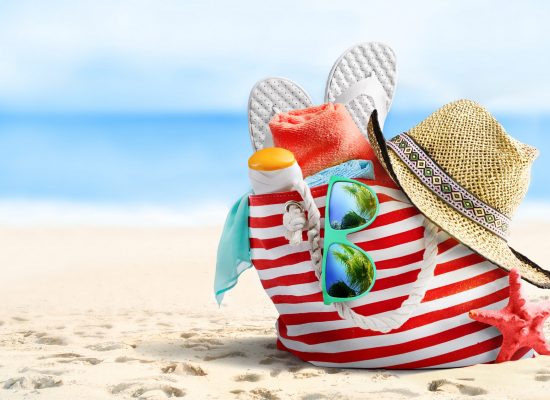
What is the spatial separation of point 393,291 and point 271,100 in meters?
1.12

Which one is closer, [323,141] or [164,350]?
[323,141]

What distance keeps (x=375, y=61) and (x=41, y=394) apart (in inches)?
77.9

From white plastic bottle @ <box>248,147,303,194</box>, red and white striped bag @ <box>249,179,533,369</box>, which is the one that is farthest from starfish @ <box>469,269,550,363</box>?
white plastic bottle @ <box>248,147,303,194</box>

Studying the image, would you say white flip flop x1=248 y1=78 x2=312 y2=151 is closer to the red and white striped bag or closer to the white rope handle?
the red and white striped bag

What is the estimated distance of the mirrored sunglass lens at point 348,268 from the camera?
2.71 m

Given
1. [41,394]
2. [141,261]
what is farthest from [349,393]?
[141,261]

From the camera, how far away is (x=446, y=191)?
284 centimetres

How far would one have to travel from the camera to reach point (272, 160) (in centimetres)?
273

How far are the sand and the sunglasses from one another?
34cm

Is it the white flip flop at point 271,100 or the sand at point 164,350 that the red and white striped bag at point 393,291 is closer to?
the sand at point 164,350

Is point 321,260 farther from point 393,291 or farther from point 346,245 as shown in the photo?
point 393,291

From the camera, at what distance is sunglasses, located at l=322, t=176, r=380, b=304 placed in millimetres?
2717

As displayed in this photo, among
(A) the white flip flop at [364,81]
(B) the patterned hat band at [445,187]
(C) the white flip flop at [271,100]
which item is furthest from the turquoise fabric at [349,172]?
(C) the white flip flop at [271,100]

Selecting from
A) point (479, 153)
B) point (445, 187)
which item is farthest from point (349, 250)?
point (479, 153)
